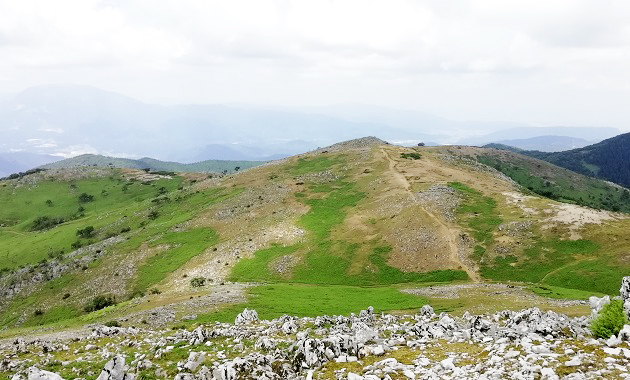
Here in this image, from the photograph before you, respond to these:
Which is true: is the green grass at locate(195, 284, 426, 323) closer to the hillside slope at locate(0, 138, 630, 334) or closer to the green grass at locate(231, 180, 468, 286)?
the hillside slope at locate(0, 138, 630, 334)

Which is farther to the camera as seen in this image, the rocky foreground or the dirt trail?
the dirt trail

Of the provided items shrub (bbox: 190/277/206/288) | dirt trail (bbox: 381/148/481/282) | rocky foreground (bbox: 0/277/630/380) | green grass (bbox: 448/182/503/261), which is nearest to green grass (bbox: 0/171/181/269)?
shrub (bbox: 190/277/206/288)

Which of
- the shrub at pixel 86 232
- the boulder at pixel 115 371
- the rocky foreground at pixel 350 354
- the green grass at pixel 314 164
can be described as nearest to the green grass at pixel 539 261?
the rocky foreground at pixel 350 354

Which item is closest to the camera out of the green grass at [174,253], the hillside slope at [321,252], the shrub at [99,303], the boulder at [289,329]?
the boulder at [289,329]

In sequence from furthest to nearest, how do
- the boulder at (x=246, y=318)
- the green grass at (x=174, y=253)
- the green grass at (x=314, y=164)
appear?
the green grass at (x=314, y=164) → the green grass at (x=174, y=253) → the boulder at (x=246, y=318)

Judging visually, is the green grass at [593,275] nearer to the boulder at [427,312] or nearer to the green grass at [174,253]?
the boulder at [427,312]

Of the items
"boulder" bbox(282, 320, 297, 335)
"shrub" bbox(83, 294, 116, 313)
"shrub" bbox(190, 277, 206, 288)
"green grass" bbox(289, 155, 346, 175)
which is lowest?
"shrub" bbox(83, 294, 116, 313)
